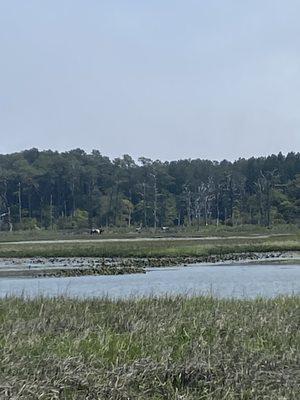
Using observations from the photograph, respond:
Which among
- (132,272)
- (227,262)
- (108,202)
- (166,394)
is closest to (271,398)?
(166,394)

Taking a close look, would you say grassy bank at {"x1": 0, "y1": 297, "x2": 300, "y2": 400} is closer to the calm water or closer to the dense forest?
the calm water

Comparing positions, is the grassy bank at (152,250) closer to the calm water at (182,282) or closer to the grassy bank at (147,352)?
the calm water at (182,282)

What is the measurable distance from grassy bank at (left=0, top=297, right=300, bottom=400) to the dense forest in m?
92.8

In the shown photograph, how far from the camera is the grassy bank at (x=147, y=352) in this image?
33.8 feet

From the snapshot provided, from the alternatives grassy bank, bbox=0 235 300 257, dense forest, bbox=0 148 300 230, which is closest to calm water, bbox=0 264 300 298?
grassy bank, bbox=0 235 300 257

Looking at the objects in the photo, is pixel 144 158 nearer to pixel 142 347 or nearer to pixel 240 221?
pixel 240 221

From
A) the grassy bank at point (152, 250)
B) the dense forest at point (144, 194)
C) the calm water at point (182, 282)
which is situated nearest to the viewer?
the calm water at point (182, 282)

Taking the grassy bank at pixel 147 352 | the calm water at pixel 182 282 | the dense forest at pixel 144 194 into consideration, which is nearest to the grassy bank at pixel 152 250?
the calm water at pixel 182 282

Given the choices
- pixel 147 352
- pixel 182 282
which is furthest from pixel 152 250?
pixel 147 352

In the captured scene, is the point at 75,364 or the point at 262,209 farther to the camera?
the point at 262,209

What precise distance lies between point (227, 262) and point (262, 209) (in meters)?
62.0

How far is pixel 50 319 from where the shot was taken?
557 inches

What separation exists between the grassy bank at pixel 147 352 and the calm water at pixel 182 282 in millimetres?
11493

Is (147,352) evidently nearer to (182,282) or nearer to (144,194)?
(182,282)
